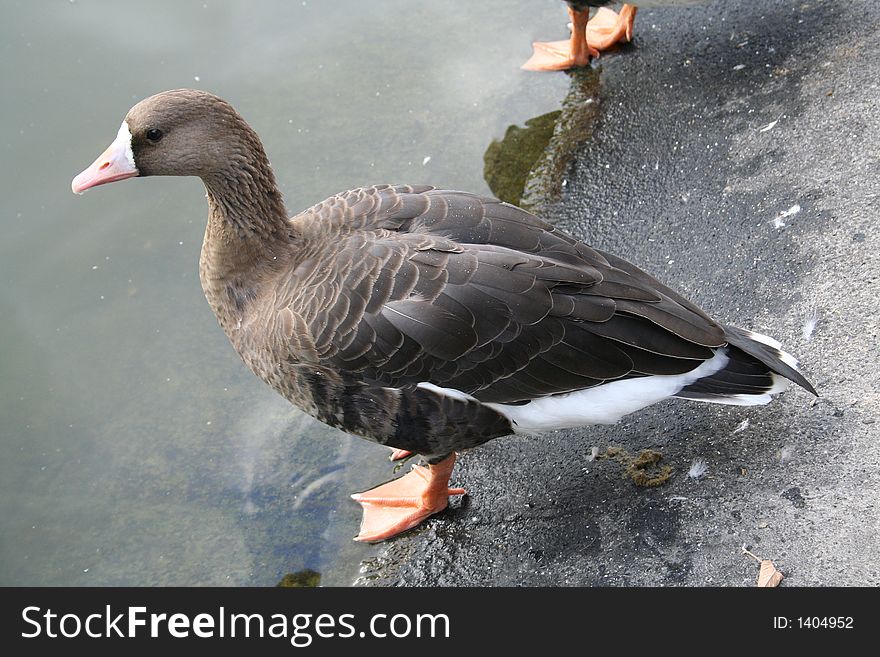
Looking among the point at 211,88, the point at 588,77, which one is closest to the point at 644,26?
the point at 588,77

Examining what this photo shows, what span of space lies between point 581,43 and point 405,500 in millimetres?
3385

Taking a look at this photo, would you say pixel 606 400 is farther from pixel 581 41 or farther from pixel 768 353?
pixel 581 41

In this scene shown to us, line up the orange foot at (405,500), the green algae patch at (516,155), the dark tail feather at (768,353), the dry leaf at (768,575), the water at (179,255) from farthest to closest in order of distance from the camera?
the green algae patch at (516,155) → the water at (179,255) → the orange foot at (405,500) → the dark tail feather at (768,353) → the dry leaf at (768,575)

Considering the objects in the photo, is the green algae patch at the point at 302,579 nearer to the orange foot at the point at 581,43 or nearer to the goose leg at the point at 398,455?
the goose leg at the point at 398,455

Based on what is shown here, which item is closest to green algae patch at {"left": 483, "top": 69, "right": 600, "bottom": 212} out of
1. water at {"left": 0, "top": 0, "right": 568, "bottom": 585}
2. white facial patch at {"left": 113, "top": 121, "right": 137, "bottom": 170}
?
water at {"left": 0, "top": 0, "right": 568, "bottom": 585}

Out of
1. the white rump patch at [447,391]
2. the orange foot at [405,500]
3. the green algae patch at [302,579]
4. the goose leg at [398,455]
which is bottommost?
the green algae patch at [302,579]

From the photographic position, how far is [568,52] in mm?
5941

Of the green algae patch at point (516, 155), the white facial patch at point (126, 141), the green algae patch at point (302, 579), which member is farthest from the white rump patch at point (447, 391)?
the green algae patch at point (516, 155)

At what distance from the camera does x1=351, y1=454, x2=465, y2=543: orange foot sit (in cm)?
379

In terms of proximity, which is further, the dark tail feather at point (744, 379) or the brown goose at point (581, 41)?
the brown goose at point (581, 41)

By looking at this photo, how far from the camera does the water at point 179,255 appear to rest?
411 cm

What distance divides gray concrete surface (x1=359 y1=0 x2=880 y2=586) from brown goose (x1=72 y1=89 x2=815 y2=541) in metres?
0.34

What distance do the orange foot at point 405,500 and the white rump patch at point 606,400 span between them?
1.54 ft

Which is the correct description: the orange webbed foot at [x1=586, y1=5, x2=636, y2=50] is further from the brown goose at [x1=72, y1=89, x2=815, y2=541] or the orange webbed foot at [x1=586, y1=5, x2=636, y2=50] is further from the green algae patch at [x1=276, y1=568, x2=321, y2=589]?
the green algae patch at [x1=276, y1=568, x2=321, y2=589]
